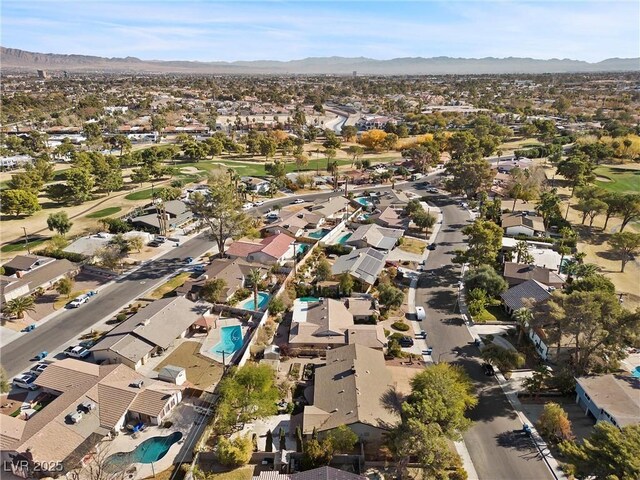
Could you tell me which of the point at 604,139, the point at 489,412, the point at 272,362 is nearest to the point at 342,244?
the point at 272,362

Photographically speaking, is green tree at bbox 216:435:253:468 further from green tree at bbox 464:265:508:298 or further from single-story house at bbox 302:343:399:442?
green tree at bbox 464:265:508:298

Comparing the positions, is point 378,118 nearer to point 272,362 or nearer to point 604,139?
point 604,139

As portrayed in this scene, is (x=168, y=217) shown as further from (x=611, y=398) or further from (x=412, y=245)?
(x=611, y=398)

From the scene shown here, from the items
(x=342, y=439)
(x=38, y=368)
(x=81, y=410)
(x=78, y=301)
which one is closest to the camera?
(x=342, y=439)

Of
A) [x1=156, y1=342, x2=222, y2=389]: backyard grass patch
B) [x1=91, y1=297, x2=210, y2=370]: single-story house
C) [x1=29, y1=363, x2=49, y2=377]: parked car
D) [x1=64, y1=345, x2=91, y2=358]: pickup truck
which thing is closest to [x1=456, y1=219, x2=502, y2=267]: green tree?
[x1=91, y1=297, x2=210, y2=370]: single-story house

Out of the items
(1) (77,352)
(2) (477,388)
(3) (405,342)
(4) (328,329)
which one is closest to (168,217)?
(1) (77,352)
